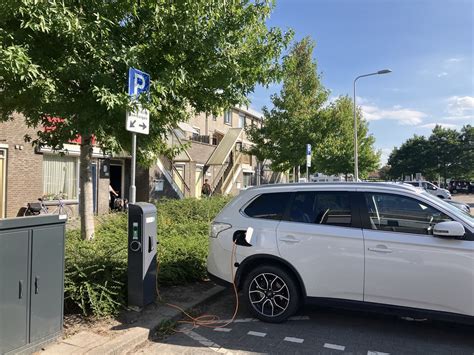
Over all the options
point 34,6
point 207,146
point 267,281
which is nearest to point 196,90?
point 34,6

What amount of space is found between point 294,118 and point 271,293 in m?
17.7

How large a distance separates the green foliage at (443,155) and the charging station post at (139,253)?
7203 centimetres

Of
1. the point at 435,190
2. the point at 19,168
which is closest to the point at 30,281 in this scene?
the point at 19,168

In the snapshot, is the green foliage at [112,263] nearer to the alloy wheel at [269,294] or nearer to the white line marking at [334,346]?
the alloy wheel at [269,294]

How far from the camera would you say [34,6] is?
5.06m

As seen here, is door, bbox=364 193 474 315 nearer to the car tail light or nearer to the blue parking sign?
the car tail light

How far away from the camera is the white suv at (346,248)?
438 centimetres

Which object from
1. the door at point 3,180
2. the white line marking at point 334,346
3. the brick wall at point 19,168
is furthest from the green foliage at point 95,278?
the brick wall at point 19,168

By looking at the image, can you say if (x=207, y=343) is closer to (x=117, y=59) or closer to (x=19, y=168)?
(x=117, y=59)

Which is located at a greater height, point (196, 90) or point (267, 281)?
point (196, 90)

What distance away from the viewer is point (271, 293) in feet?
16.9

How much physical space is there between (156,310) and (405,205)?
3.28 meters

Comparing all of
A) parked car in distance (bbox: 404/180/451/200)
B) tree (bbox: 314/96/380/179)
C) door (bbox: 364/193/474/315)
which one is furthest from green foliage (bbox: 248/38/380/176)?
door (bbox: 364/193/474/315)

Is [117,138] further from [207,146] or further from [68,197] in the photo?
[207,146]
